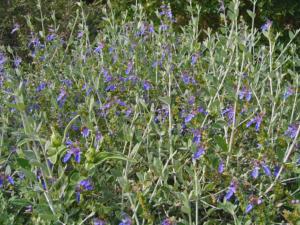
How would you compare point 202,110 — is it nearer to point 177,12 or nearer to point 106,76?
point 106,76

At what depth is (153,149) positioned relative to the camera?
225cm

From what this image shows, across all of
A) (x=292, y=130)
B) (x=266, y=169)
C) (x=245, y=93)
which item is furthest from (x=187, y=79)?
(x=266, y=169)

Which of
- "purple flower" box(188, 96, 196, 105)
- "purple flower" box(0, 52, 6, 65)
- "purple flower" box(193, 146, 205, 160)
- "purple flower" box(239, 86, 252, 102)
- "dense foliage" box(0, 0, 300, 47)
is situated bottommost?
"dense foliage" box(0, 0, 300, 47)

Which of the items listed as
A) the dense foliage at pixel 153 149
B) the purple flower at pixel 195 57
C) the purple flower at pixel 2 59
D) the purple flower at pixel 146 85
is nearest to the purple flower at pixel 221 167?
the dense foliage at pixel 153 149

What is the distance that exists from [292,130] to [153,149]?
55 centimetres

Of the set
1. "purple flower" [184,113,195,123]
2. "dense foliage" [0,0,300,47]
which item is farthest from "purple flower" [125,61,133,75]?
"dense foliage" [0,0,300,47]

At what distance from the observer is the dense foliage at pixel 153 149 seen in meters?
1.82

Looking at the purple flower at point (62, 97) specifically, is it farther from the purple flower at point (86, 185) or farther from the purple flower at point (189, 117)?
the purple flower at point (86, 185)

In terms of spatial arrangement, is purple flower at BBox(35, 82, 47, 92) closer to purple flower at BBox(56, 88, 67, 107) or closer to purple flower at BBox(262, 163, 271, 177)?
purple flower at BBox(56, 88, 67, 107)

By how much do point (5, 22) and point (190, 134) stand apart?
3.81 meters

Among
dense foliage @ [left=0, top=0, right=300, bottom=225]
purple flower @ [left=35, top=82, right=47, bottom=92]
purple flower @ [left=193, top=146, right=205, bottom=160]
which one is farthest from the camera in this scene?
purple flower @ [left=35, top=82, right=47, bottom=92]

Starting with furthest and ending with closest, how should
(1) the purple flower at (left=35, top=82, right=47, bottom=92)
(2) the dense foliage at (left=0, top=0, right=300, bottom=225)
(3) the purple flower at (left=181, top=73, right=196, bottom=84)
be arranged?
1. (1) the purple flower at (left=35, top=82, right=47, bottom=92)
2. (3) the purple flower at (left=181, top=73, right=196, bottom=84)
3. (2) the dense foliage at (left=0, top=0, right=300, bottom=225)

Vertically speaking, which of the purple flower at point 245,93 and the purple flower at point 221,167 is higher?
the purple flower at point 245,93

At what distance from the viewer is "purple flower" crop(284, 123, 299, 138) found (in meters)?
2.06
